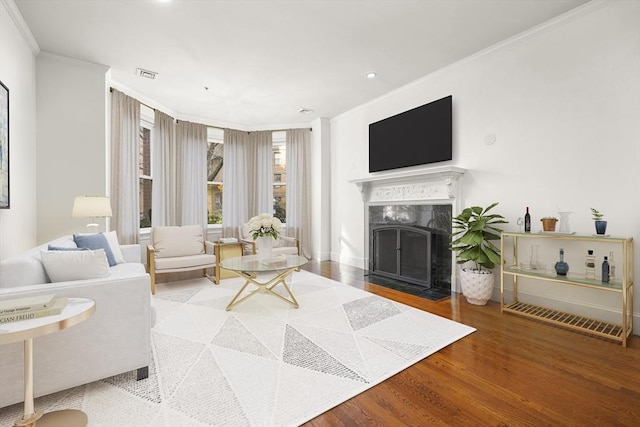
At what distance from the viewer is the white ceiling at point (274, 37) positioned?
9.08ft

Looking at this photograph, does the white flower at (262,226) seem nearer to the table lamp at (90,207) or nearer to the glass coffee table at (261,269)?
the glass coffee table at (261,269)

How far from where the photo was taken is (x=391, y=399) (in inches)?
69.0

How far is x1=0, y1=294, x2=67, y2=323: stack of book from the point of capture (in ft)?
4.19

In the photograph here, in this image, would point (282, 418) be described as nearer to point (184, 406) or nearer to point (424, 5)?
point (184, 406)

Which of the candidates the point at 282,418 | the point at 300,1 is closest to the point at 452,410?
the point at 282,418

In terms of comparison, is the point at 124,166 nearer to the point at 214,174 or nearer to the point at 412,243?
the point at 214,174

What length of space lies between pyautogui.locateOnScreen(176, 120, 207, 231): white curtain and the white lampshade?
223 cm

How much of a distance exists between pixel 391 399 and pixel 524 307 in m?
Answer: 2.32

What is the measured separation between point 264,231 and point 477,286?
256 cm

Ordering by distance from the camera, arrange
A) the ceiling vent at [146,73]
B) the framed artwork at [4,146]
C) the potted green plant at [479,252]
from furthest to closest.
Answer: the ceiling vent at [146,73] → the potted green plant at [479,252] → the framed artwork at [4,146]

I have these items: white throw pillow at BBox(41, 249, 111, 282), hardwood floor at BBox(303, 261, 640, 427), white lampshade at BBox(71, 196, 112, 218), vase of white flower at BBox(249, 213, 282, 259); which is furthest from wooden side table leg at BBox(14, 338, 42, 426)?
white lampshade at BBox(71, 196, 112, 218)

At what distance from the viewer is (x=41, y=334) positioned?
3.97 feet

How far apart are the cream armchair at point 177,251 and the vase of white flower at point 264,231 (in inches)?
44.0

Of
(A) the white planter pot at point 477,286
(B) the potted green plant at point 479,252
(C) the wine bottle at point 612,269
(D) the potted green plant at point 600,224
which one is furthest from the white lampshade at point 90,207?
(C) the wine bottle at point 612,269
